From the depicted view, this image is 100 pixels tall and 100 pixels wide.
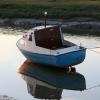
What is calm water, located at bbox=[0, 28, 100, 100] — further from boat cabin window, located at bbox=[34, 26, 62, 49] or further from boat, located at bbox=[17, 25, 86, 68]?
boat cabin window, located at bbox=[34, 26, 62, 49]

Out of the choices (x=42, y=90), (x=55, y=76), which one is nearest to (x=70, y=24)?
(x=55, y=76)

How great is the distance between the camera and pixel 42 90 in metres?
28.5

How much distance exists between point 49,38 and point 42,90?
302 inches

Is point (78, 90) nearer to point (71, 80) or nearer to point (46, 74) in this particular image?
point (71, 80)

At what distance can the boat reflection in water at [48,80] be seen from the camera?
27981 millimetres

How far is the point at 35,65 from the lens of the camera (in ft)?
115

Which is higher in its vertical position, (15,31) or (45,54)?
(45,54)

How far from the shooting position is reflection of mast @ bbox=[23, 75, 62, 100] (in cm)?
2700

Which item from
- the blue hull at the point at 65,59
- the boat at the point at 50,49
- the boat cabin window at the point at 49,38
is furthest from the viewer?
the boat cabin window at the point at 49,38

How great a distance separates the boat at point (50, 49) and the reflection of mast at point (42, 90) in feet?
8.21

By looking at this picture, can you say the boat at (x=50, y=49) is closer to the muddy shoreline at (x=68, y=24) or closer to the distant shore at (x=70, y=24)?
the distant shore at (x=70, y=24)

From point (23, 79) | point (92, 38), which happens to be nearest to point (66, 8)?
point (92, 38)

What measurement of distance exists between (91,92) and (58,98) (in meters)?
2.16

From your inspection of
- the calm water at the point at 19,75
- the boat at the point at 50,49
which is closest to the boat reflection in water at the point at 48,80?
the calm water at the point at 19,75
